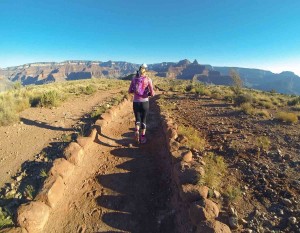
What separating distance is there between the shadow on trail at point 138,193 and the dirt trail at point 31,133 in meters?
2.50

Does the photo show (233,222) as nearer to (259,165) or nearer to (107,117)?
(259,165)

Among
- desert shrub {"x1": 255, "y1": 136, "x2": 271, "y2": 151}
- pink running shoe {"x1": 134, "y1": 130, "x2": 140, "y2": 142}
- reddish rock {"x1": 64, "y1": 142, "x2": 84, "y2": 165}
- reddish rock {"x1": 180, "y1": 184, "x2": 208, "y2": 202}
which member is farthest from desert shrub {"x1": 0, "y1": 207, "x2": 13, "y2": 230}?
desert shrub {"x1": 255, "y1": 136, "x2": 271, "y2": 151}

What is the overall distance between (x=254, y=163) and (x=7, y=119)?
360 inches

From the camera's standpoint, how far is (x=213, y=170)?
562cm

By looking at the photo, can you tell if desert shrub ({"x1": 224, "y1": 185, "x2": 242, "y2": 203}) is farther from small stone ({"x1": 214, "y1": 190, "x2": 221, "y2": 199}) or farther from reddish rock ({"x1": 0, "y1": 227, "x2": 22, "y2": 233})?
reddish rock ({"x1": 0, "y1": 227, "x2": 22, "y2": 233})

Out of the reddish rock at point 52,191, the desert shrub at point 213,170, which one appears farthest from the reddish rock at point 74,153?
the desert shrub at point 213,170

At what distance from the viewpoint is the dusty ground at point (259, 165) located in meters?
4.18

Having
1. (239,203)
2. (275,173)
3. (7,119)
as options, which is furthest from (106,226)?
(7,119)

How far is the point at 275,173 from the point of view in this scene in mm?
5625

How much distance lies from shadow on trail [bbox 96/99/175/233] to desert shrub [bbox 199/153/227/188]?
941 mm

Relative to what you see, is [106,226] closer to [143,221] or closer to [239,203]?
[143,221]

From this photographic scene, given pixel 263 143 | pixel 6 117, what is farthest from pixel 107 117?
pixel 263 143

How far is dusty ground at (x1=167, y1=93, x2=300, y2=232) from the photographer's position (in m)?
4.18

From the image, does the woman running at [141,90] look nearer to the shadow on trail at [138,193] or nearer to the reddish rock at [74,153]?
the shadow on trail at [138,193]
